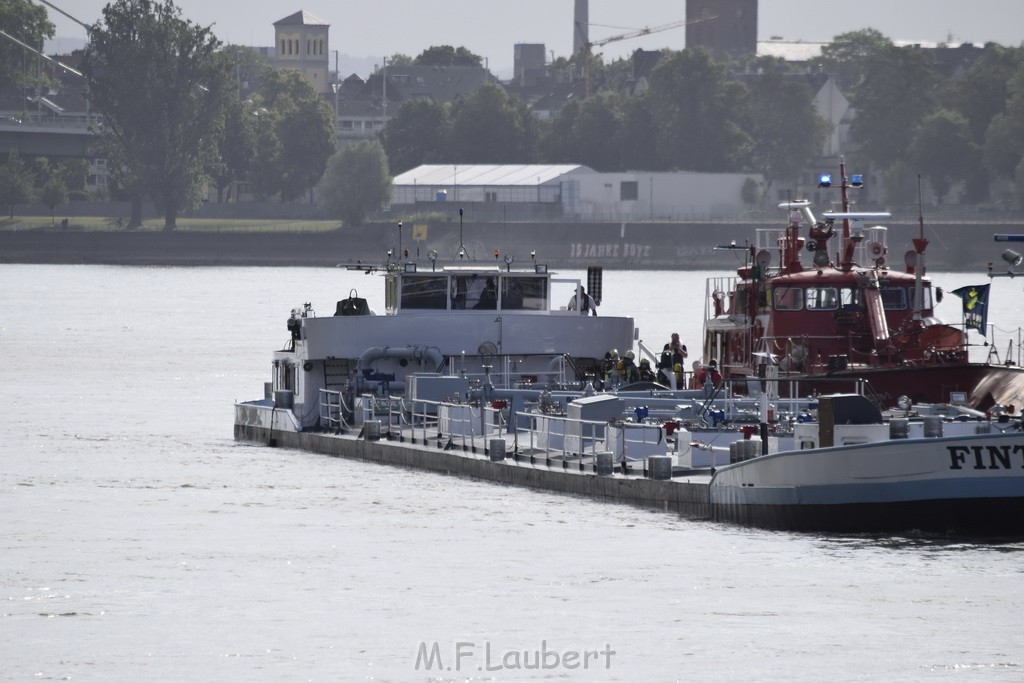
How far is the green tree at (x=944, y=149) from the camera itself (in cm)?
17112

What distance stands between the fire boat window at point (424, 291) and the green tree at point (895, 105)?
459 feet

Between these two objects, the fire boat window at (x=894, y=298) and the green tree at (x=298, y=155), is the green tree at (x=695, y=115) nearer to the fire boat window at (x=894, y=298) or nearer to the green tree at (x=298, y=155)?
the green tree at (x=298, y=155)

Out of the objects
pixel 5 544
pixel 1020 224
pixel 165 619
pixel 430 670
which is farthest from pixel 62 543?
pixel 1020 224

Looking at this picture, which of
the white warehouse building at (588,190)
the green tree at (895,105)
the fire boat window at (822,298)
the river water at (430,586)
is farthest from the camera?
the green tree at (895,105)

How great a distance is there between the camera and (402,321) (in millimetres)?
43406

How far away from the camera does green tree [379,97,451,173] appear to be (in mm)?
190000

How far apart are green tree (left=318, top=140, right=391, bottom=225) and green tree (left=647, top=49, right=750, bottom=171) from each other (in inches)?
933

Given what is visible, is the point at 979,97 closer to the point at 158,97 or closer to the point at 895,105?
the point at 895,105

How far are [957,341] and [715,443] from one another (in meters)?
10.1

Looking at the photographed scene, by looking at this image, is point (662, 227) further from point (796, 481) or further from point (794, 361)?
point (796, 481)

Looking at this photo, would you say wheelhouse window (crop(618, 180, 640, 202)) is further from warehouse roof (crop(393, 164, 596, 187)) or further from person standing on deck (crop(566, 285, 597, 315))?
person standing on deck (crop(566, 285, 597, 315))

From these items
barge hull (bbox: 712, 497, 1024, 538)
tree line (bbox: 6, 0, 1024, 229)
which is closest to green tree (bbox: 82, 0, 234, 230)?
tree line (bbox: 6, 0, 1024, 229)

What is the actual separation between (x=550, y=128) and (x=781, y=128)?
812 inches

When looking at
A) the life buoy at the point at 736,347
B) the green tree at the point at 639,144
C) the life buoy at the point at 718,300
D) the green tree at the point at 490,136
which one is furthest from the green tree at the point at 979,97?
the life buoy at the point at 736,347
